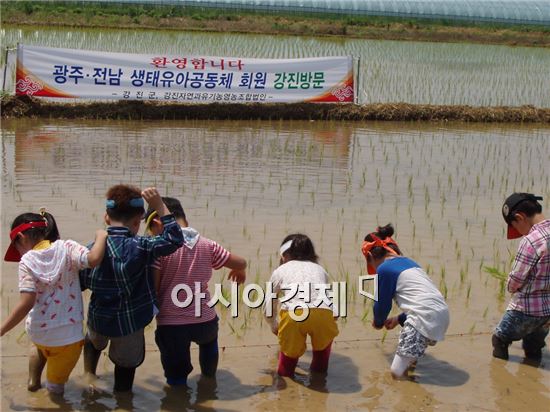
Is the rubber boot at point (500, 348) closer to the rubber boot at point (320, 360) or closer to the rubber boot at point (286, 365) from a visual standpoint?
the rubber boot at point (320, 360)

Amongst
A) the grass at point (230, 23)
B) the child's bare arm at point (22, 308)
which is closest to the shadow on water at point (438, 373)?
the child's bare arm at point (22, 308)

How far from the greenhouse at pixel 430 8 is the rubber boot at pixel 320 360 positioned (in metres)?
36.3

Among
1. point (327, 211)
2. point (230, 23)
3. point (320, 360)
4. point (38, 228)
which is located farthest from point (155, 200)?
point (230, 23)

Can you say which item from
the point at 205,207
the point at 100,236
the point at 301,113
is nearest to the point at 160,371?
the point at 100,236

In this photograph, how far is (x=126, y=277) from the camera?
3641mm

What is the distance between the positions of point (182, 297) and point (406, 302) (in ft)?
3.99

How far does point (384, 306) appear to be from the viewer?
4.29m

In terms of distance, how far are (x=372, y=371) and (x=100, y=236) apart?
1.72 m

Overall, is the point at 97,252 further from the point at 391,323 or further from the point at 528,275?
the point at 528,275

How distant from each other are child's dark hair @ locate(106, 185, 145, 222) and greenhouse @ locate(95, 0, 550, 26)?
3663 cm

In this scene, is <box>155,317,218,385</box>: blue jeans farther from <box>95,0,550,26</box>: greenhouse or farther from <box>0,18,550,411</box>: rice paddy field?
<box>95,0,550,26</box>: greenhouse

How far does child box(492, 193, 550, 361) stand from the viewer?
14.0 ft

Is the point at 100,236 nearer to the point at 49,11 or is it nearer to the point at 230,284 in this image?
the point at 230,284

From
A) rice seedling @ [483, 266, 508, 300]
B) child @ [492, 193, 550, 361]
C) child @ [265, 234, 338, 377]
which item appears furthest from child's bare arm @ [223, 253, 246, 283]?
rice seedling @ [483, 266, 508, 300]
